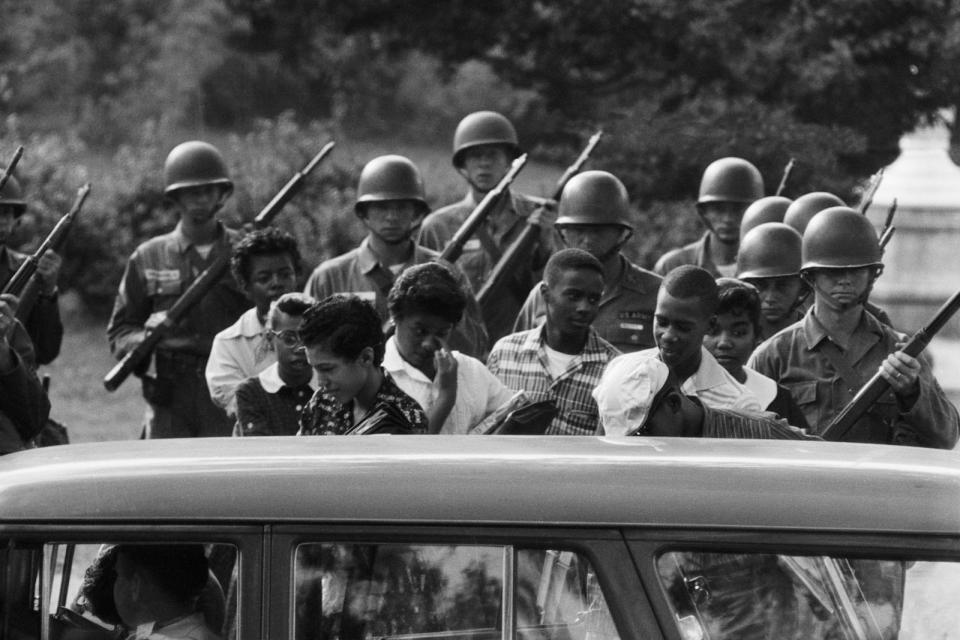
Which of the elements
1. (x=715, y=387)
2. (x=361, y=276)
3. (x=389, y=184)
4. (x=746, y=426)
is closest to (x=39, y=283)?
(x=361, y=276)

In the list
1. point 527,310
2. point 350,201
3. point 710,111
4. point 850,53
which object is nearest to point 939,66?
point 850,53

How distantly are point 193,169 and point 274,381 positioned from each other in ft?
8.94

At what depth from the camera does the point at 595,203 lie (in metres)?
7.87

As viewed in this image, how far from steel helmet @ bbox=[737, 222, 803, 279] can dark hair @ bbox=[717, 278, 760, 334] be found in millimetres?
831

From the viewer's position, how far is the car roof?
11.2 ft

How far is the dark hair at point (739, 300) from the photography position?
250 inches

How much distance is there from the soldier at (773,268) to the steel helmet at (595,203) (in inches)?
24.8

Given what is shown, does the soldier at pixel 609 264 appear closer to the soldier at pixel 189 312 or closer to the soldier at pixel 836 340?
the soldier at pixel 836 340

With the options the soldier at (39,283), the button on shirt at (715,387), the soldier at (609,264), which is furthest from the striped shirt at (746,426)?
the soldier at (39,283)

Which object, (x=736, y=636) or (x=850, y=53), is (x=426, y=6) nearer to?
(x=850, y=53)

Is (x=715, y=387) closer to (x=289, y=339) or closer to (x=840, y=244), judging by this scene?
(x=840, y=244)

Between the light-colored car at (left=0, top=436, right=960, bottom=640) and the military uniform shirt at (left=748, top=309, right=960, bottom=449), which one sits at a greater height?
the light-colored car at (left=0, top=436, right=960, bottom=640)

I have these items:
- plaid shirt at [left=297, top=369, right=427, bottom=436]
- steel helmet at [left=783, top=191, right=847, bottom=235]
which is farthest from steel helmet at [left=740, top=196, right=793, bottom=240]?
plaid shirt at [left=297, top=369, right=427, bottom=436]

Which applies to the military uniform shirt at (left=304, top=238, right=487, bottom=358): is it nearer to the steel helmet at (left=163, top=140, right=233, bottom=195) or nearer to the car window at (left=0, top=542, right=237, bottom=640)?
the steel helmet at (left=163, top=140, right=233, bottom=195)
